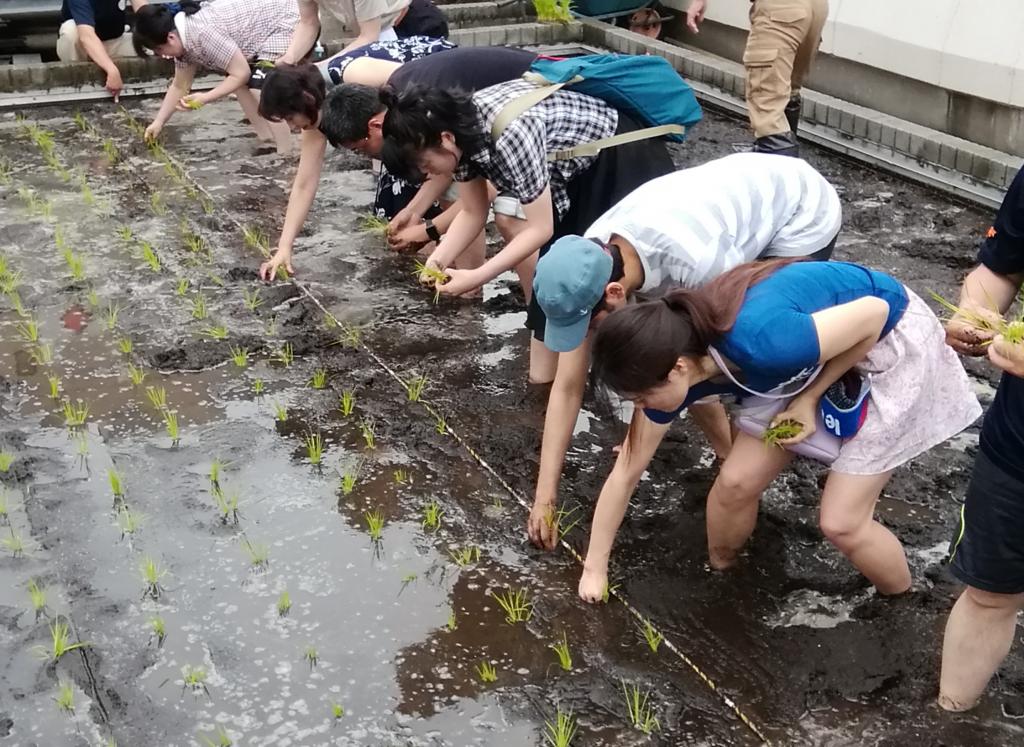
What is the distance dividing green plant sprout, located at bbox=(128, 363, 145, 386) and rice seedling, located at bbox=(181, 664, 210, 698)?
183 centimetres

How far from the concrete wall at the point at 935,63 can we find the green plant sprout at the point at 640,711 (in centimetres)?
527

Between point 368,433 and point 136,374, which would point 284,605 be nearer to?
point 368,433

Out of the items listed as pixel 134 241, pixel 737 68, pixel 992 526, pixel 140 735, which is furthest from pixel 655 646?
pixel 737 68

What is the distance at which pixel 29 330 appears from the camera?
17.0 feet

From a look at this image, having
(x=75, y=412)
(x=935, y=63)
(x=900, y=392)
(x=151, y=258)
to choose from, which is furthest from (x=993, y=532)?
(x=935, y=63)

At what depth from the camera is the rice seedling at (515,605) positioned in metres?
3.41

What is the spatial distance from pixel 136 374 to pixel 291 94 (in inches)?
50.7

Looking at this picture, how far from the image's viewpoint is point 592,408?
15.1ft

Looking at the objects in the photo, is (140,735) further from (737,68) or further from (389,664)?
(737,68)

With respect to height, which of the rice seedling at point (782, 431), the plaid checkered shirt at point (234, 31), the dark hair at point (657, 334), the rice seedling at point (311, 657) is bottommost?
the rice seedling at point (311, 657)

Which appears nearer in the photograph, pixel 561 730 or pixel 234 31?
pixel 561 730

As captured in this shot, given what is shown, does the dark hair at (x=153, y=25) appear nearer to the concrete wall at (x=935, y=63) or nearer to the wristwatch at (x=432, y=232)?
the wristwatch at (x=432, y=232)

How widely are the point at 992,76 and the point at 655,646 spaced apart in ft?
17.3

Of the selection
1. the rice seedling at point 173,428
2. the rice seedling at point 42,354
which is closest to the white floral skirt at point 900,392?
the rice seedling at point 173,428
